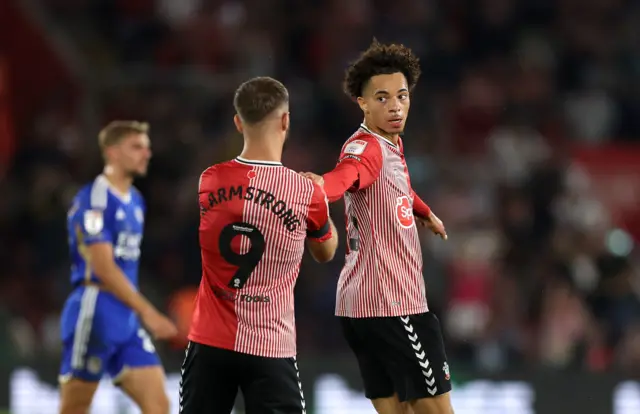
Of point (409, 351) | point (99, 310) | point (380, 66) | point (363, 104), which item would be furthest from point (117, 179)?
point (409, 351)

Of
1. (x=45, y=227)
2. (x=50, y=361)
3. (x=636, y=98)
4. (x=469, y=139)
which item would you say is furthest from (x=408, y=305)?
(x=636, y=98)

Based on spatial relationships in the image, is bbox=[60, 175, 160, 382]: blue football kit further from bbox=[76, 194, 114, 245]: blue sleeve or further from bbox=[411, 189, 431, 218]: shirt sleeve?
bbox=[411, 189, 431, 218]: shirt sleeve

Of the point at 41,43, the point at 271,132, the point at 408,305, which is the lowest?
the point at 408,305

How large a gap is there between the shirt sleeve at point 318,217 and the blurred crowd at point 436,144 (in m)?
4.32

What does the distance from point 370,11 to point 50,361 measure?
20.4 feet

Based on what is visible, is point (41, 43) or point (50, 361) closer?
point (50, 361)

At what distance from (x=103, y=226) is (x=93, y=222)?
0.19 ft

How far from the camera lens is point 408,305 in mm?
5102

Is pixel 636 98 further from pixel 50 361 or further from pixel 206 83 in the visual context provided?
pixel 50 361

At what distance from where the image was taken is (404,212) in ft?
16.8

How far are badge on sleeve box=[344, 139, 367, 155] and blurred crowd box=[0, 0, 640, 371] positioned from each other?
408 cm

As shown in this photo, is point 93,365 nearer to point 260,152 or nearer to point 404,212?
point 404,212

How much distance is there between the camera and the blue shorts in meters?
6.35

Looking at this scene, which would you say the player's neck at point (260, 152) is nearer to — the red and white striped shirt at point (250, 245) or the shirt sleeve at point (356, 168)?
the red and white striped shirt at point (250, 245)
